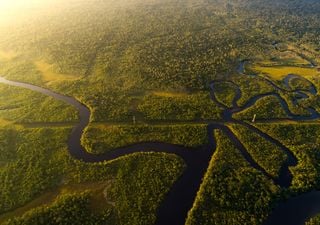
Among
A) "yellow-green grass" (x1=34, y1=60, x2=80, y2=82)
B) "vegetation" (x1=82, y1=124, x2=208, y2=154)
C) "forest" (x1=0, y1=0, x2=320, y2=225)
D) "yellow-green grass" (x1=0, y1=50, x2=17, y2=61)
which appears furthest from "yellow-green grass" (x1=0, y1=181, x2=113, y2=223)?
"yellow-green grass" (x1=0, y1=50, x2=17, y2=61)

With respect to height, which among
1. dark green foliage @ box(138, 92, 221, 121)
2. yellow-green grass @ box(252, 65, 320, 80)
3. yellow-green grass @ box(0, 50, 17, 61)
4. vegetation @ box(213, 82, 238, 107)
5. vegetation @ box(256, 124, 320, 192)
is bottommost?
yellow-green grass @ box(252, 65, 320, 80)

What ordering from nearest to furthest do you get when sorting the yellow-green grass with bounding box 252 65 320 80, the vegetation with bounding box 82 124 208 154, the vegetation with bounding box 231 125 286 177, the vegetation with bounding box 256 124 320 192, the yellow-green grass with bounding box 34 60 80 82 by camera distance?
the vegetation with bounding box 256 124 320 192 < the vegetation with bounding box 231 125 286 177 < the vegetation with bounding box 82 124 208 154 < the yellow-green grass with bounding box 34 60 80 82 < the yellow-green grass with bounding box 252 65 320 80

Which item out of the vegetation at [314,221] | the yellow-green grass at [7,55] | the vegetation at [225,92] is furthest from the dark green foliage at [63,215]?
the yellow-green grass at [7,55]

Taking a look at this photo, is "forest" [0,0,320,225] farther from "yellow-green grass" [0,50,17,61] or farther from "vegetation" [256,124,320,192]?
"yellow-green grass" [0,50,17,61]

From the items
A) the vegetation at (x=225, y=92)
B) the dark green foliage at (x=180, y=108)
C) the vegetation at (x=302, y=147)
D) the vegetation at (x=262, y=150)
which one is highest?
the dark green foliage at (x=180, y=108)

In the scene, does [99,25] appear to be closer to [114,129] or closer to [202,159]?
[114,129]

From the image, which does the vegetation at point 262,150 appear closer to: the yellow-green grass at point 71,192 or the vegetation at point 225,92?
the vegetation at point 225,92

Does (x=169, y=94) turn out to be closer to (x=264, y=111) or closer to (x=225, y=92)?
(x=225, y=92)
